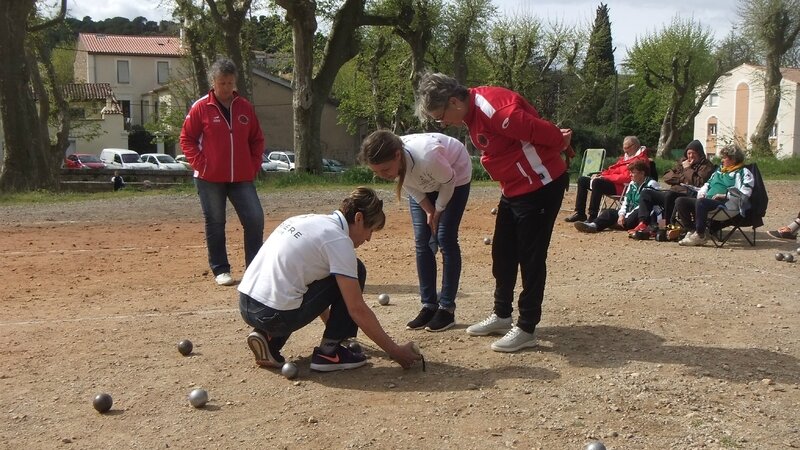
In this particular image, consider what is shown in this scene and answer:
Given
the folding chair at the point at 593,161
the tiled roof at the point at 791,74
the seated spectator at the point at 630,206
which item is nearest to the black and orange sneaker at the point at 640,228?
the seated spectator at the point at 630,206

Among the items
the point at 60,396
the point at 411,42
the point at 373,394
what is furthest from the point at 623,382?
the point at 411,42

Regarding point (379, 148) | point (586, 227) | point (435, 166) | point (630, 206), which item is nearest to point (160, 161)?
point (586, 227)

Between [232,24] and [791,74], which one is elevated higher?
[791,74]

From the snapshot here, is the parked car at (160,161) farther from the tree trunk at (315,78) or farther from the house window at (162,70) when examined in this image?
the house window at (162,70)

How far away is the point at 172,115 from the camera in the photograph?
176 feet

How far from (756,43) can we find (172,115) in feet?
115

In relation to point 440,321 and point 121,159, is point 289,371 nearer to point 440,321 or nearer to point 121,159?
point 440,321

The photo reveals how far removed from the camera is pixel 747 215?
31.4 feet

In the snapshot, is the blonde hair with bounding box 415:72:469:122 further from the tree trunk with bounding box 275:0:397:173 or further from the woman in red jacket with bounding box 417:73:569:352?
the tree trunk with bounding box 275:0:397:173

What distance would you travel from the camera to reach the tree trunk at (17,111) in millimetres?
20062

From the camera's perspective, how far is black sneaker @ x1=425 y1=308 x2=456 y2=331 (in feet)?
19.0

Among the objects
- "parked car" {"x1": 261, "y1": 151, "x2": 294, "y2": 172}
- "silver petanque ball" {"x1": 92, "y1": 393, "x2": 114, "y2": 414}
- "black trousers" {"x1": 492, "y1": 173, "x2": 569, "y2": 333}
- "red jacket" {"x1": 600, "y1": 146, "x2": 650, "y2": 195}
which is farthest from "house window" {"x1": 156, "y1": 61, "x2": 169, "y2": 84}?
"silver petanque ball" {"x1": 92, "y1": 393, "x2": 114, "y2": 414}

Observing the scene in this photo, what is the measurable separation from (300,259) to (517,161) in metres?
1.48

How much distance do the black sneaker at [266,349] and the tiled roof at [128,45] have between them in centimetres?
7522
